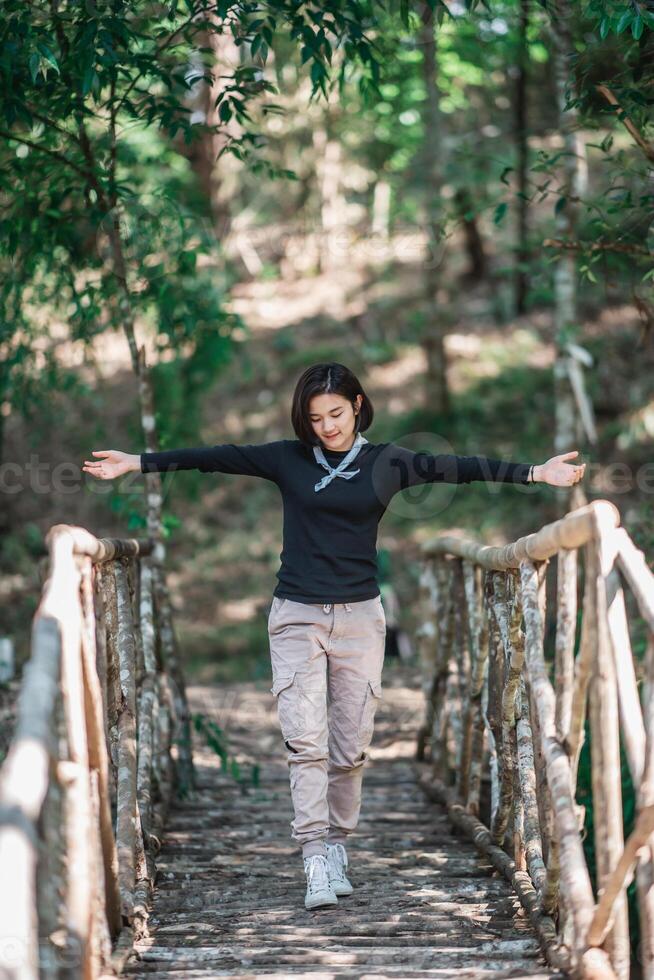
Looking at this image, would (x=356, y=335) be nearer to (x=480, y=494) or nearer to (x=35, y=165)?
(x=480, y=494)

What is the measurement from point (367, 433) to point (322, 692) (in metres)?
9.05

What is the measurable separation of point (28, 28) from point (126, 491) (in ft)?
8.24

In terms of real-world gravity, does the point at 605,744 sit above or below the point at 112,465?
below

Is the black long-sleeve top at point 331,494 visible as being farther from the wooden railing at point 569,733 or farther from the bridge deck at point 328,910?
the bridge deck at point 328,910

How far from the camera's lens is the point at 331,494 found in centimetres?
318

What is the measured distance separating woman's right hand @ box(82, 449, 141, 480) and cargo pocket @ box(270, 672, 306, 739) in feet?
2.67

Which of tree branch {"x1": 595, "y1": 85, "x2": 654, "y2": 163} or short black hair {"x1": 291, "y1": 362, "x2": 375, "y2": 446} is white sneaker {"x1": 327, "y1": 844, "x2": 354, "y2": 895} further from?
tree branch {"x1": 595, "y1": 85, "x2": 654, "y2": 163}

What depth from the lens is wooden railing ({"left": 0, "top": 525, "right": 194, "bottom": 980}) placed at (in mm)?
1646

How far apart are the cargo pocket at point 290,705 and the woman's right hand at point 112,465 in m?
0.81

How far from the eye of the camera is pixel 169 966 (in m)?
2.55

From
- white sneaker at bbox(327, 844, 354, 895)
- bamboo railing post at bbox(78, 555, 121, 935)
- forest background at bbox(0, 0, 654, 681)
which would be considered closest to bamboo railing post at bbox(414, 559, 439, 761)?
forest background at bbox(0, 0, 654, 681)

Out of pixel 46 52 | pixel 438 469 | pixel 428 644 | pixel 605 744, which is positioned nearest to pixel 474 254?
pixel 428 644

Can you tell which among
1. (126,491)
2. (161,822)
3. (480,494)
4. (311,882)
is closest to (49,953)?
(311,882)

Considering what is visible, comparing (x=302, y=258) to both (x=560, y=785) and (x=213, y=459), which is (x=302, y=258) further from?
(x=560, y=785)
